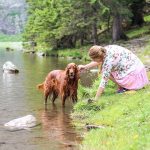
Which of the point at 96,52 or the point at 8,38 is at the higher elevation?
the point at 96,52

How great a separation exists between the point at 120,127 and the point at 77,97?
Result: 5518mm

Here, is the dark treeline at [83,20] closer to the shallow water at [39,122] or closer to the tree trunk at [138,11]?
the tree trunk at [138,11]

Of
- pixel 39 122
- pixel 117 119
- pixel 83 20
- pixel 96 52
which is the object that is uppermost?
pixel 96 52

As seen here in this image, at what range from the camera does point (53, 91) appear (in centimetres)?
1709

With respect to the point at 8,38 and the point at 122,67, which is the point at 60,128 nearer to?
the point at 122,67

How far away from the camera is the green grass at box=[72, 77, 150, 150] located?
9409 mm

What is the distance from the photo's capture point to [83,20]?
4919cm

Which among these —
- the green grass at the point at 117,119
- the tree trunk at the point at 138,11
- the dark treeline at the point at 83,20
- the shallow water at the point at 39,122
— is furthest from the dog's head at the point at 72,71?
the tree trunk at the point at 138,11

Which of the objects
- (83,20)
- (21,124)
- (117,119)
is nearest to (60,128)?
(21,124)

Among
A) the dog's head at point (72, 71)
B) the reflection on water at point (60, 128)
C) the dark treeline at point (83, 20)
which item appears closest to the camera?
the reflection on water at point (60, 128)

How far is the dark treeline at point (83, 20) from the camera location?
48969 mm

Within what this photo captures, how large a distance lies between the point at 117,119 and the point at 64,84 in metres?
4.31

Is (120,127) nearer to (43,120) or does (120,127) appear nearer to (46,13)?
(43,120)

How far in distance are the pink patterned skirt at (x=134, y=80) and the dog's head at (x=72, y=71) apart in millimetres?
1374
